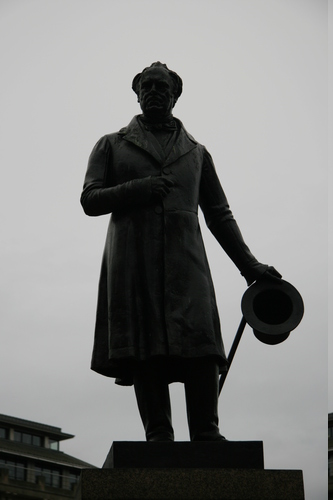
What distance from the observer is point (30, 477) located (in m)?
69.2

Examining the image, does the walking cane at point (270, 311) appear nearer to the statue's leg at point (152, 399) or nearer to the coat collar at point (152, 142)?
the statue's leg at point (152, 399)

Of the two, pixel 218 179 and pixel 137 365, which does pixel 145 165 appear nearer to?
pixel 218 179

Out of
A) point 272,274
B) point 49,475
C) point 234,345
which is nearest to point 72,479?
point 49,475

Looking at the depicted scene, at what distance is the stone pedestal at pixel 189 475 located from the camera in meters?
7.75

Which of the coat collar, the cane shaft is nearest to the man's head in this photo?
the coat collar

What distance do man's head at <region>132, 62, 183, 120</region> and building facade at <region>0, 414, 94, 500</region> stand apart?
184ft

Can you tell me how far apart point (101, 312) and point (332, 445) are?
90.7 ft

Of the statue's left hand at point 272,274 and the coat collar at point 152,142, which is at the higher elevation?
the coat collar at point 152,142

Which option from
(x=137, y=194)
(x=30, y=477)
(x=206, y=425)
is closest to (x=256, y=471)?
(x=206, y=425)

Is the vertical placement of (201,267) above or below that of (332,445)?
below

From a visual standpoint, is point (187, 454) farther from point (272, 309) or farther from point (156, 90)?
point (156, 90)

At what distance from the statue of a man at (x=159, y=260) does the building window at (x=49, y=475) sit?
6252 centimetres

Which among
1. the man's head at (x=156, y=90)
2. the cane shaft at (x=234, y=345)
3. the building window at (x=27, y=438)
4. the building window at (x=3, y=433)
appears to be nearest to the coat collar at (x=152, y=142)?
the man's head at (x=156, y=90)

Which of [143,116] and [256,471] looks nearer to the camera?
[256,471]
